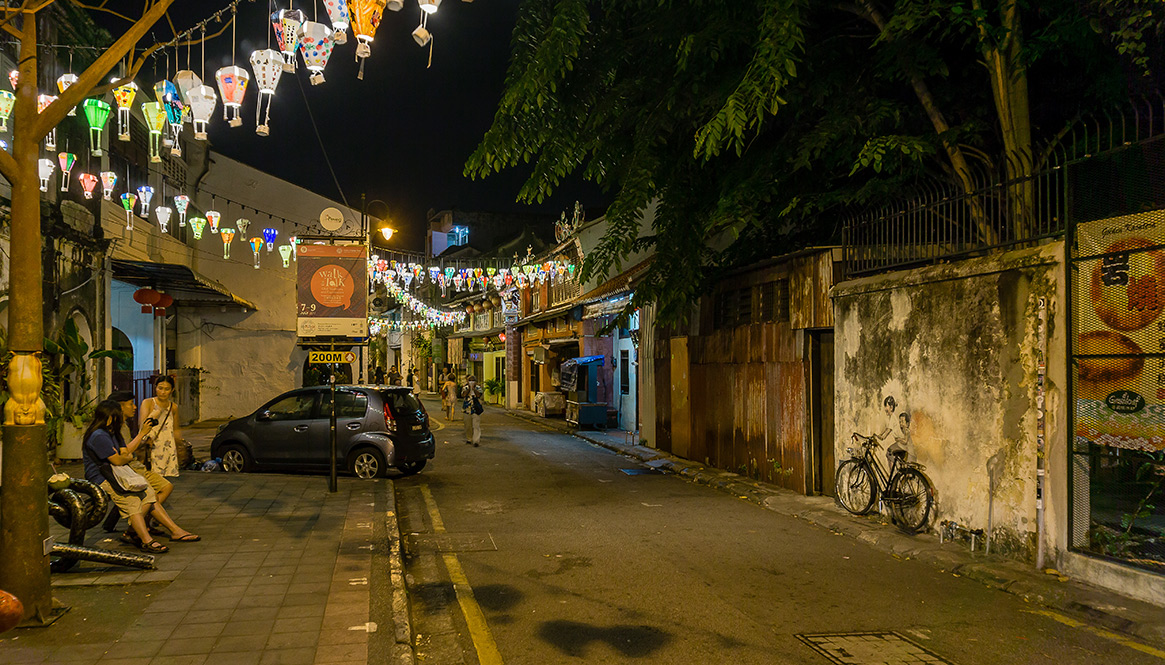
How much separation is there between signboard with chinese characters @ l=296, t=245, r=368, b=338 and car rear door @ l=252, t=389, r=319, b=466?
1.61 meters

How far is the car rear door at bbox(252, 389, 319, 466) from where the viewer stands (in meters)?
13.2

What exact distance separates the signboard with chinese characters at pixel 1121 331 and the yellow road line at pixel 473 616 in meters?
5.64

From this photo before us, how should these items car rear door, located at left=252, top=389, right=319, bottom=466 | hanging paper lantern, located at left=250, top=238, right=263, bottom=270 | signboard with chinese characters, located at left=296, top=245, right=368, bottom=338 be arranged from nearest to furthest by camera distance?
car rear door, located at left=252, top=389, right=319, bottom=466
signboard with chinese characters, located at left=296, top=245, right=368, bottom=338
hanging paper lantern, located at left=250, top=238, right=263, bottom=270

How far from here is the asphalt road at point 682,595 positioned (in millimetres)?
5312

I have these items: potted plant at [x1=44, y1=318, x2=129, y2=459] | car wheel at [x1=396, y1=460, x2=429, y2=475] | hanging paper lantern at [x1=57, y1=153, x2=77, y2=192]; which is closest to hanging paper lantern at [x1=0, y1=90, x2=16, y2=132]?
hanging paper lantern at [x1=57, y1=153, x2=77, y2=192]

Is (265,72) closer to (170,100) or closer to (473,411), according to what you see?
(170,100)

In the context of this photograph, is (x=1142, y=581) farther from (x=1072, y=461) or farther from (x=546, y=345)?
(x=546, y=345)

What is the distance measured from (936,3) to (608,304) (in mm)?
16549

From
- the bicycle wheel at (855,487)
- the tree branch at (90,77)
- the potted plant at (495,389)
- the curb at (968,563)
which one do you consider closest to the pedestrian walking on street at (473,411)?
the curb at (968,563)

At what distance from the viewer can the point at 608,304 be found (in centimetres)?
2448

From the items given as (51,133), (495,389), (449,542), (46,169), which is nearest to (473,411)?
(46,169)

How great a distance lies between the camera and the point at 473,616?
6059mm

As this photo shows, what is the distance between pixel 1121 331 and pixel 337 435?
11.1 metres

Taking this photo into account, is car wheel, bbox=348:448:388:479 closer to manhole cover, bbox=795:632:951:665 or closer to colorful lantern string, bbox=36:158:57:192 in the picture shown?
colorful lantern string, bbox=36:158:57:192
